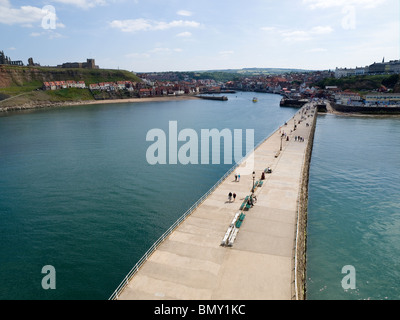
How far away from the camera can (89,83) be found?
166 m

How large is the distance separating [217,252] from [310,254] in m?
8.26

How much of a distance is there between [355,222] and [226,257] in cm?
1501

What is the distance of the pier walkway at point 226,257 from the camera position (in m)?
12.4

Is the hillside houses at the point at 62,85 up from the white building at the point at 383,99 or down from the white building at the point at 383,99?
up

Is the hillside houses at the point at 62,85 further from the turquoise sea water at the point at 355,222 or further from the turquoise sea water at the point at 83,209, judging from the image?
the turquoise sea water at the point at 355,222

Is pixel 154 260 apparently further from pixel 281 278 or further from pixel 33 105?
pixel 33 105

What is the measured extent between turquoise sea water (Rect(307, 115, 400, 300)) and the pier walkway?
3.38m

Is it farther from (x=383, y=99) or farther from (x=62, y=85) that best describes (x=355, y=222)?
(x=62, y=85)

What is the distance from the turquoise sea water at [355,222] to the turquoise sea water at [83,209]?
38.5 feet

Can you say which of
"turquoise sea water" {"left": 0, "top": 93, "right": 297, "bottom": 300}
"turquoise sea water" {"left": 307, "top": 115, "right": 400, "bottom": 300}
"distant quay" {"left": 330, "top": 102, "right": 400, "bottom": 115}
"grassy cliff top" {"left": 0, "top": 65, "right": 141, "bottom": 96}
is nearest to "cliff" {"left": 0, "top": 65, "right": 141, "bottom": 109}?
"grassy cliff top" {"left": 0, "top": 65, "right": 141, "bottom": 96}

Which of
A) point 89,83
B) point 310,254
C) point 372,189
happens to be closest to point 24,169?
point 310,254

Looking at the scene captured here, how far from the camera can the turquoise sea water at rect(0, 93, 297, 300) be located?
1709cm

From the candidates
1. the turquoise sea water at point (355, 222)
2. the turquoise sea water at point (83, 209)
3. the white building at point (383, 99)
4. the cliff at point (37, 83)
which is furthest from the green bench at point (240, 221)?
the cliff at point (37, 83)

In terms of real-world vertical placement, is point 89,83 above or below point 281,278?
above
